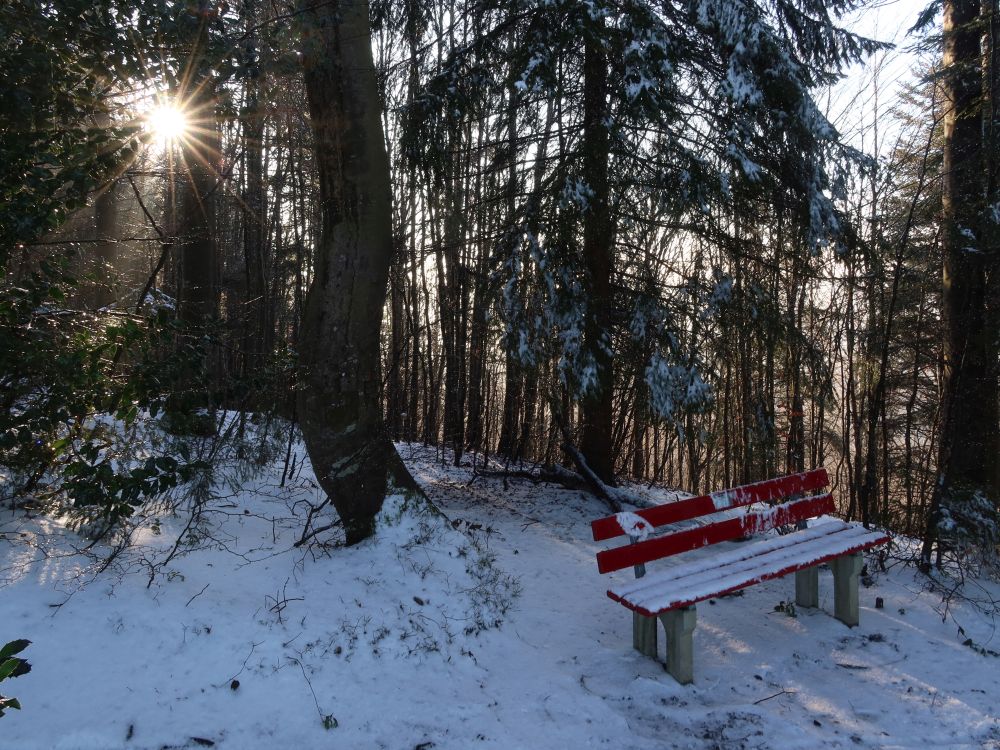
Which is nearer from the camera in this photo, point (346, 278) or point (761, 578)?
point (761, 578)

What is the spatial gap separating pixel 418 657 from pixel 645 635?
1.50 metres

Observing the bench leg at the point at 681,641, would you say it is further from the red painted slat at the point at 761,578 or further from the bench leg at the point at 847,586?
the bench leg at the point at 847,586

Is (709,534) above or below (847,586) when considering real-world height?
above

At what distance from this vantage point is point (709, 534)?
457 centimetres

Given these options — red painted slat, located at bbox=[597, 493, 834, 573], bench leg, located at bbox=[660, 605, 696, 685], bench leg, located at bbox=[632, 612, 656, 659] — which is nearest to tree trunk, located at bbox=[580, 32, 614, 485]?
red painted slat, located at bbox=[597, 493, 834, 573]

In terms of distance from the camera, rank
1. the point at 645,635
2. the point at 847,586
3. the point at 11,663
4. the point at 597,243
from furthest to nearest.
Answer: the point at 597,243 → the point at 847,586 → the point at 645,635 → the point at 11,663

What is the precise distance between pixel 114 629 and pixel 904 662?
490cm

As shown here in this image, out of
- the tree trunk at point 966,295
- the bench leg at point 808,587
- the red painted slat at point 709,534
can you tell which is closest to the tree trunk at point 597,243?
the red painted slat at point 709,534

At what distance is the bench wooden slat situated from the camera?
3.93 metres

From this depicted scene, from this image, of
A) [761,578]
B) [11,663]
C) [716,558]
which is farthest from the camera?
[716,558]

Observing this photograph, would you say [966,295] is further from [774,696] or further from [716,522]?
[774,696]

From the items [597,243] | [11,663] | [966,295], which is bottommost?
[11,663]

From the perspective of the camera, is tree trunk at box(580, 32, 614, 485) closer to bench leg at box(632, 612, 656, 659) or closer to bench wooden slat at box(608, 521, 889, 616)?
bench wooden slat at box(608, 521, 889, 616)

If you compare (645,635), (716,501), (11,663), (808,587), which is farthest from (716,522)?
(11,663)
